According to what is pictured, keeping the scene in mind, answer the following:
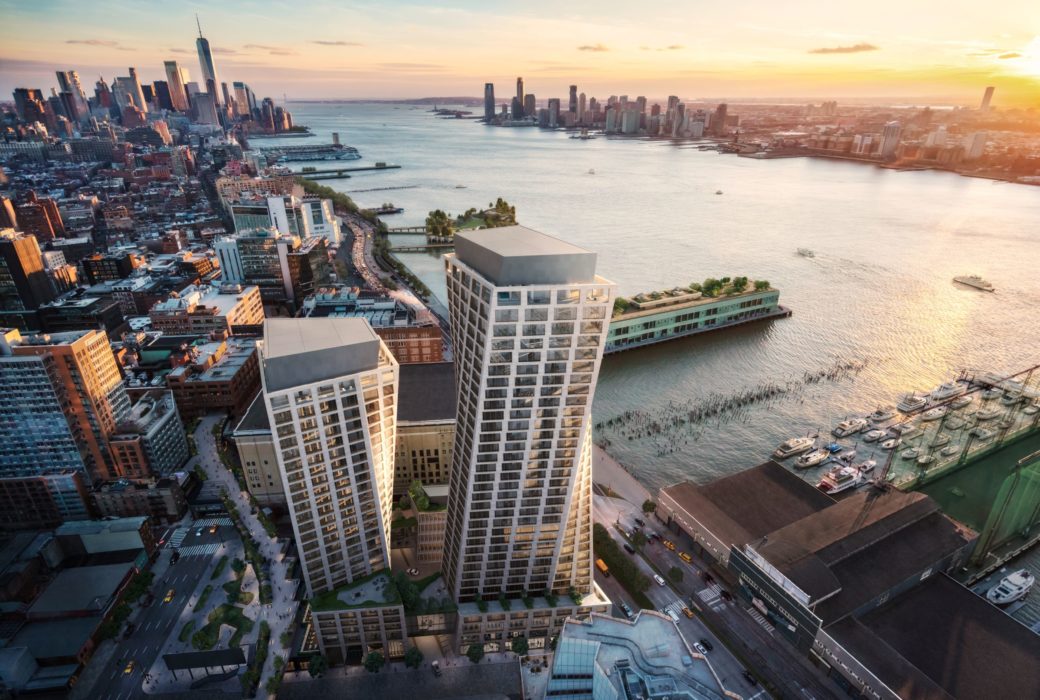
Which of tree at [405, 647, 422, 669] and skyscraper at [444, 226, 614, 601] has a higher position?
skyscraper at [444, 226, 614, 601]

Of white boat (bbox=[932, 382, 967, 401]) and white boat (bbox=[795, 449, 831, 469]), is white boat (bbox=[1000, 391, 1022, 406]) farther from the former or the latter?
white boat (bbox=[795, 449, 831, 469])

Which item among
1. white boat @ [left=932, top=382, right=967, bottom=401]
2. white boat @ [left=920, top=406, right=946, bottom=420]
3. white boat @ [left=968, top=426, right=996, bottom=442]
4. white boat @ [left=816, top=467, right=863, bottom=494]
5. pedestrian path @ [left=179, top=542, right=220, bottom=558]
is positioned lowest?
pedestrian path @ [left=179, top=542, right=220, bottom=558]

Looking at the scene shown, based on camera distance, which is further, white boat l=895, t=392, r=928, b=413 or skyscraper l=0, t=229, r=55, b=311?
skyscraper l=0, t=229, r=55, b=311

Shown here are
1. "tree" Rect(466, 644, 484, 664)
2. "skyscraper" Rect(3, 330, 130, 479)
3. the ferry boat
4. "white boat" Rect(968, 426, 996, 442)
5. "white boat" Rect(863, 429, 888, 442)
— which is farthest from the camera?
the ferry boat

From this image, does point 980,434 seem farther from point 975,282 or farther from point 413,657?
point 413,657

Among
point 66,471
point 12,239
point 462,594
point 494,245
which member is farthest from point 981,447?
point 12,239

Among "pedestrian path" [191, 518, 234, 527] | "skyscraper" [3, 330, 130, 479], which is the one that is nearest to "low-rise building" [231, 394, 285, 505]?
"pedestrian path" [191, 518, 234, 527]
